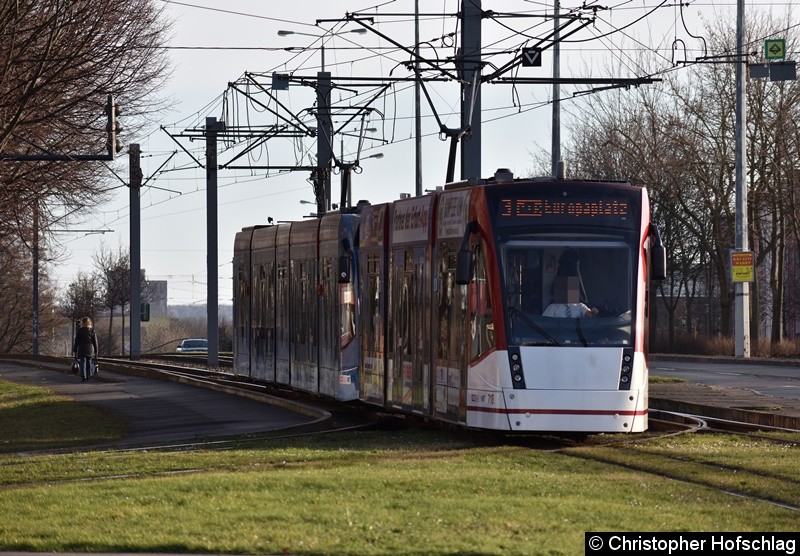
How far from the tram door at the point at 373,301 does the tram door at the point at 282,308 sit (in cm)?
577

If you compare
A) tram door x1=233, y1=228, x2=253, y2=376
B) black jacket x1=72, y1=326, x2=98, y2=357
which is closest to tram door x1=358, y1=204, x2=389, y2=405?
tram door x1=233, y1=228, x2=253, y2=376

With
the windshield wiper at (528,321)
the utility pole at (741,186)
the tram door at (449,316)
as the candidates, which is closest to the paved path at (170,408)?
the tram door at (449,316)

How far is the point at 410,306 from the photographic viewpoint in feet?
72.5

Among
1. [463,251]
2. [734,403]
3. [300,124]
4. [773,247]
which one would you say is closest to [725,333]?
[773,247]

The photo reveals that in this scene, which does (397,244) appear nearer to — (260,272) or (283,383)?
(283,383)

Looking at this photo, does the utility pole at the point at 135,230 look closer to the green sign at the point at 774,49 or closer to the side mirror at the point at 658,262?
the green sign at the point at 774,49

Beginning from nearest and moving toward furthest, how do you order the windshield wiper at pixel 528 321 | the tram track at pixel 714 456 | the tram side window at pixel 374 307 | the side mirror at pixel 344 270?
the tram track at pixel 714 456, the windshield wiper at pixel 528 321, the tram side window at pixel 374 307, the side mirror at pixel 344 270

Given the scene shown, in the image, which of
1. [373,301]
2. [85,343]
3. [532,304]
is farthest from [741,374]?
[532,304]

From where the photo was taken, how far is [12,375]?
49188 mm

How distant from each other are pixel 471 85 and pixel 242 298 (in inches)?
356

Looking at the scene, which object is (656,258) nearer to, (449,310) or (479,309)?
(479,309)

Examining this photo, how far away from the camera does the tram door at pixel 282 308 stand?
3083cm

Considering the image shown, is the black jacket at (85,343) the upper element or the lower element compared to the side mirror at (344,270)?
lower

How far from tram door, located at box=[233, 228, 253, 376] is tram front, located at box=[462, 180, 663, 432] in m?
16.3
